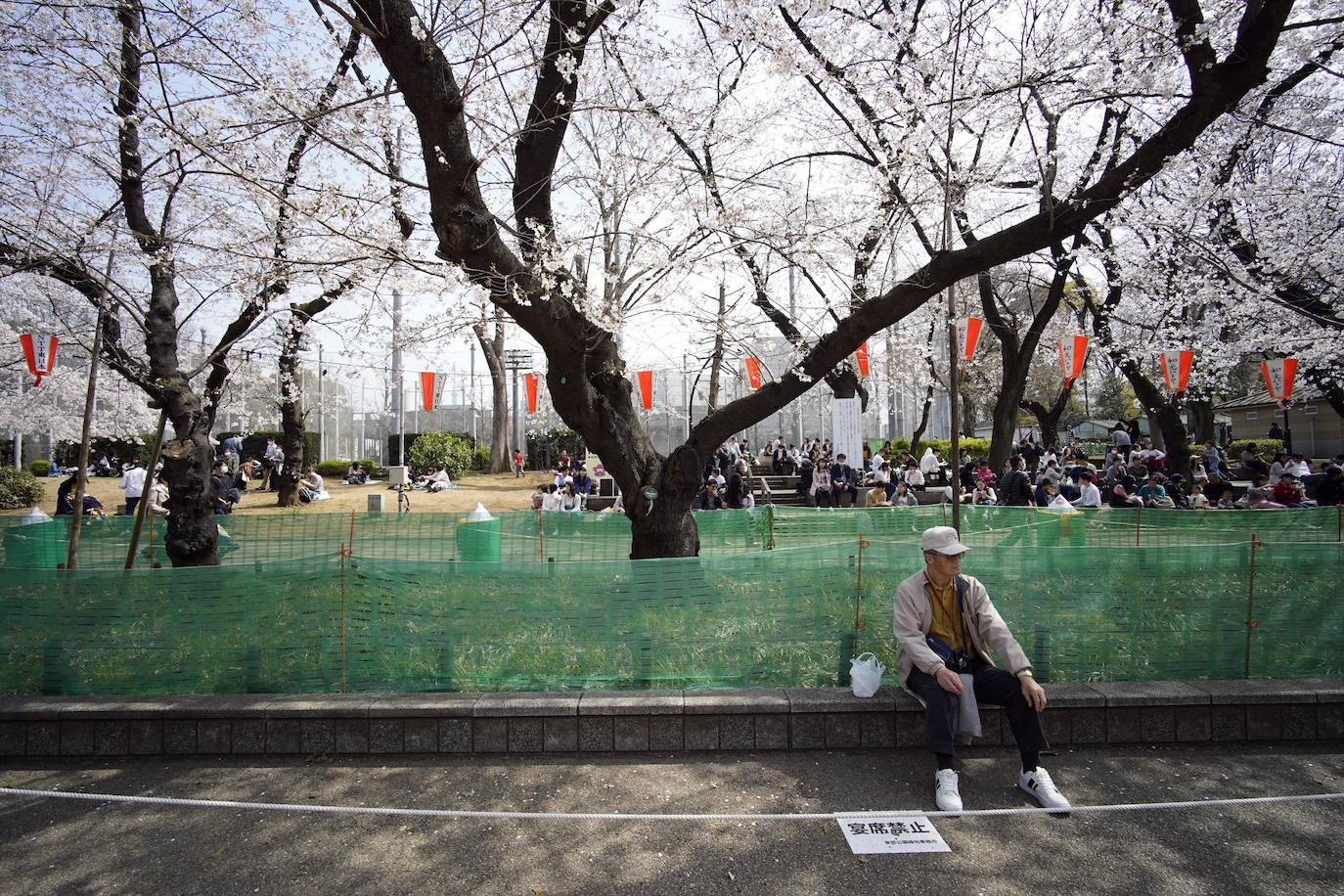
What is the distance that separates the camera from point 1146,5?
29.5ft

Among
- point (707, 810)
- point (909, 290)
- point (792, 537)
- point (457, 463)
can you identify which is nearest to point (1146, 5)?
point (909, 290)

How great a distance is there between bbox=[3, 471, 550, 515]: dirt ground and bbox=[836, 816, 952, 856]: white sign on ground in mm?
16611

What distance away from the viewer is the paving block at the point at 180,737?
450 cm

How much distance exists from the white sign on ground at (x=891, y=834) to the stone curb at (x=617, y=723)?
0.81 m

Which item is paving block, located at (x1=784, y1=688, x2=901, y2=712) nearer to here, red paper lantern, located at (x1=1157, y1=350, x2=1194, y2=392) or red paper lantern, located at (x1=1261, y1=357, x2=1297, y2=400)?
red paper lantern, located at (x1=1157, y1=350, x2=1194, y2=392)

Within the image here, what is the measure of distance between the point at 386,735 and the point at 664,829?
177cm

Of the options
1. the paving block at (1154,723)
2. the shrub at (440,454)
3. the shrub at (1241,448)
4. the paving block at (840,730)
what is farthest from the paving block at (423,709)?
the shrub at (1241,448)

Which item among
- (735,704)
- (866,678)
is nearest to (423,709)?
(735,704)

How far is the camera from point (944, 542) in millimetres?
4156

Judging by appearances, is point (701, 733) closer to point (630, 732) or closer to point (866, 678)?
point (630, 732)

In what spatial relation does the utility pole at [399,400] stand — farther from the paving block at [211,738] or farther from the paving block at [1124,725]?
the paving block at [1124,725]

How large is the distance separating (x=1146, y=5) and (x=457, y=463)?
24777mm

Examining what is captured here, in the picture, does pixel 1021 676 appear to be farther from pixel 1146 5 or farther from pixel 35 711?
pixel 1146 5

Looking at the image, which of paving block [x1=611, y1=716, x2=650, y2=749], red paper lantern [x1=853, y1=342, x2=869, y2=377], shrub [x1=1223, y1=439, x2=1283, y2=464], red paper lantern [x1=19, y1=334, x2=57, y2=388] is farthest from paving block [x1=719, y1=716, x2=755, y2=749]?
shrub [x1=1223, y1=439, x2=1283, y2=464]
